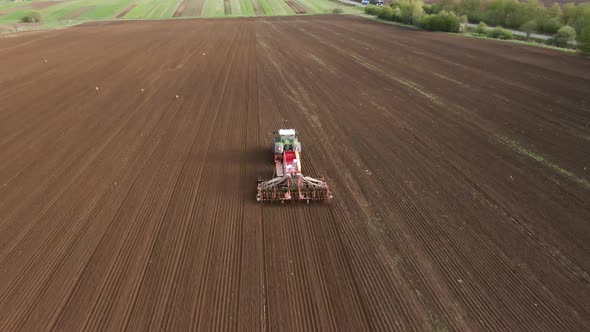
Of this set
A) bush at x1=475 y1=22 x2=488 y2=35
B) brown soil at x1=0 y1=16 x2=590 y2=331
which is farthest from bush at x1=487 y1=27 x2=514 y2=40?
brown soil at x1=0 y1=16 x2=590 y2=331

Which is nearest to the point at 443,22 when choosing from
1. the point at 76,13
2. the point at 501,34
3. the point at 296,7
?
the point at 501,34

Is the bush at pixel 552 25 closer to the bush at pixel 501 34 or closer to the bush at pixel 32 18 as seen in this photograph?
the bush at pixel 501 34

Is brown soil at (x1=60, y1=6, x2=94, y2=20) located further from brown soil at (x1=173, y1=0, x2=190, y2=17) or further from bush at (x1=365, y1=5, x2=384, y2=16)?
bush at (x1=365, y1=5, x2=384, y2=16)

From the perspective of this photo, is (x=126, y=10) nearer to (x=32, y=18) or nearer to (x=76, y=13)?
(x=76, y=13)

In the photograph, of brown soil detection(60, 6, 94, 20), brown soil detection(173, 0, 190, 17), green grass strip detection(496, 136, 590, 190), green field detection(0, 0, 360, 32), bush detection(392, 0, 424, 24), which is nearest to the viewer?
green grass strip detection(496, 136, 590, 190)

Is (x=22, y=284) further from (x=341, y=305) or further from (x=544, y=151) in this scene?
(x=544, y=151)

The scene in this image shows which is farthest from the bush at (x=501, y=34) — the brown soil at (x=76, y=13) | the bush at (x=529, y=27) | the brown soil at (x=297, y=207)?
the brown soil at (x=76, y=13)
